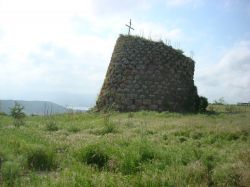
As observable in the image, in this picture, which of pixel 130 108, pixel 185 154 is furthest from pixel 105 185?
pixel 130 108

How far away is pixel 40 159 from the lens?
9469 millimetres

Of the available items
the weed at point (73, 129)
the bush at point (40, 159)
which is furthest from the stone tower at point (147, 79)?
the bush at point (40, 159)

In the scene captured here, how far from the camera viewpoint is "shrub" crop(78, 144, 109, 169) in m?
9.44

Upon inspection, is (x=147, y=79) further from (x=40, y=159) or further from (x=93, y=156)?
(x=40, y=159)

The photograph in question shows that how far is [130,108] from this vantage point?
82.9 feet

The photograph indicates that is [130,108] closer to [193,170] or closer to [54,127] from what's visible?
[54,127]

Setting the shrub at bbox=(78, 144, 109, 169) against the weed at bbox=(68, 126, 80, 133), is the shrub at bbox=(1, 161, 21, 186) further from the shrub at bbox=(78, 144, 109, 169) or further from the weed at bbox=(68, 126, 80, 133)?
the weed at bbox=(68, 126, 80, 133)

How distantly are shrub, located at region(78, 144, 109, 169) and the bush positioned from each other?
660mm

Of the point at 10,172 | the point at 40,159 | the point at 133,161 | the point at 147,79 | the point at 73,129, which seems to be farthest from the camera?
the point at 147,79

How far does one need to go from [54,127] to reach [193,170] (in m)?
9.20

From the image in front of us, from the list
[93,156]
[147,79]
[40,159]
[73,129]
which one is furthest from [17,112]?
[93,156]

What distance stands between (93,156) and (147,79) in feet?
55.0

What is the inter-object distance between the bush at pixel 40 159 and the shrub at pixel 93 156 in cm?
66

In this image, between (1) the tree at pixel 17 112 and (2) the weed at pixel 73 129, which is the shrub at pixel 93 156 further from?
(1) the tree at pixel 17 112
